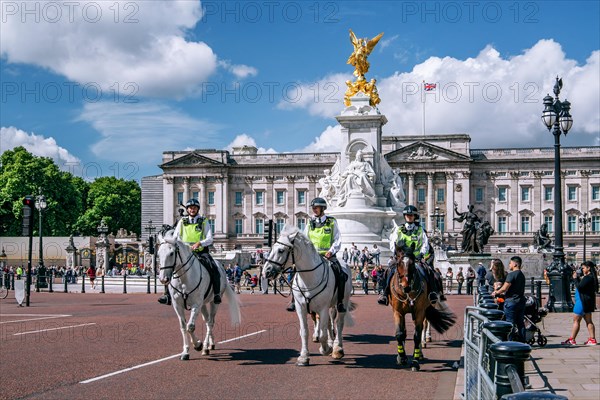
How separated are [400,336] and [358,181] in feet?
109

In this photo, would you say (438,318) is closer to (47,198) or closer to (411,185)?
(47,198)

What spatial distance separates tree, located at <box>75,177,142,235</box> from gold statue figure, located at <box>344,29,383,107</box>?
65.7 metres

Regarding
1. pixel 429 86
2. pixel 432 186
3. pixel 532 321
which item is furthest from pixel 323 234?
pixel 432 186

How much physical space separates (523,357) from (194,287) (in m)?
9.31

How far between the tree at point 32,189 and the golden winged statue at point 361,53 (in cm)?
5081

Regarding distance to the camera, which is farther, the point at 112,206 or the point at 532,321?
the point at 112,206

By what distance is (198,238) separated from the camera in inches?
529

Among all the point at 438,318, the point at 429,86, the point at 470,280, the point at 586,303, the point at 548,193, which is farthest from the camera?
the point at 548,193

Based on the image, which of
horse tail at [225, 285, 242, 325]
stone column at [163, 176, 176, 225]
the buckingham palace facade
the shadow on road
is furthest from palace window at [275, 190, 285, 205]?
the shadow on road

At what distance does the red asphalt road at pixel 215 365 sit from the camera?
9609mm

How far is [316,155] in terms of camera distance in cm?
11019

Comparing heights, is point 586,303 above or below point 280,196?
below

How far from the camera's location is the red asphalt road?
Result: 9.61m

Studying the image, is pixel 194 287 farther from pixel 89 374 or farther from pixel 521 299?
pixel 521 299
